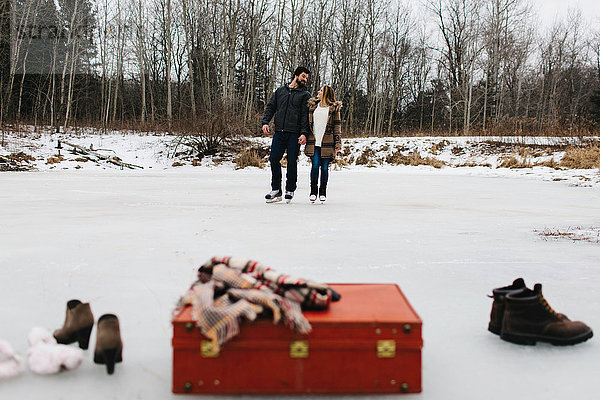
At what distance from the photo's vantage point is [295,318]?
107 cm

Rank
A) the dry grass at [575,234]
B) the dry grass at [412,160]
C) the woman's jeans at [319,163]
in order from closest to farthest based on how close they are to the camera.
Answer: the dry grass at [575,234], the woman's jeans at [319,163], the dry grass at [412,160]

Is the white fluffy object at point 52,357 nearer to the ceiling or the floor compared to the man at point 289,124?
nearer to the floor

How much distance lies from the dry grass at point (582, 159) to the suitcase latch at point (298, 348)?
11.3 meters

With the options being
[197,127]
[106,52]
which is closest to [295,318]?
[197,127]

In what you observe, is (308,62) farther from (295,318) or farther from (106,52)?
(295,318)

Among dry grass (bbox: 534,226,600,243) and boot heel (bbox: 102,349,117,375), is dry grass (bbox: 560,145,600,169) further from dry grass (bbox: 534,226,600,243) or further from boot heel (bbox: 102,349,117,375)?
boot heel (bbox: 102,349,117,375)

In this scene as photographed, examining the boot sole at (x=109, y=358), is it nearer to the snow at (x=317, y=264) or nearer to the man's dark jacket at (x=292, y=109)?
the snow at (x=317, y=264)

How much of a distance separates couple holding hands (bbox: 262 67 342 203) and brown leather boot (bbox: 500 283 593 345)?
3.70 metres

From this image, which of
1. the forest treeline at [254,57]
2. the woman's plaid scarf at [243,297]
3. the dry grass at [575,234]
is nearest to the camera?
the woman's plaid scarf at [243,297]

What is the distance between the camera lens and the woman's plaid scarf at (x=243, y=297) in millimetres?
1057

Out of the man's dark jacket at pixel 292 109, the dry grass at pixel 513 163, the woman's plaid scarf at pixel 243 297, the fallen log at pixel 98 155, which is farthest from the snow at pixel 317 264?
the fallen log at pixel 98 155

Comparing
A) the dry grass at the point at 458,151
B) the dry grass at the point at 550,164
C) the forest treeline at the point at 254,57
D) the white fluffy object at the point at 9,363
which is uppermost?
the forest treeline at the point at 254,57

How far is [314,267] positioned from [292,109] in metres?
3.06

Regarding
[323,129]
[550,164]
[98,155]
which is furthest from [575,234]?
[98,155]
